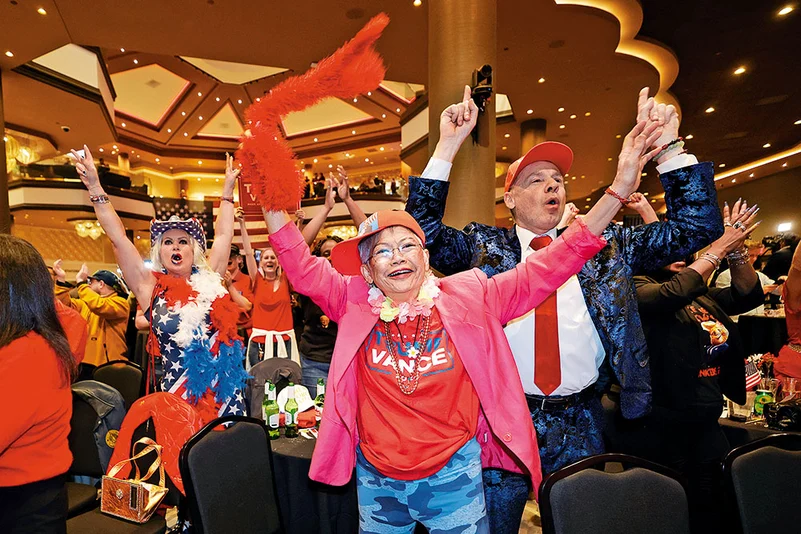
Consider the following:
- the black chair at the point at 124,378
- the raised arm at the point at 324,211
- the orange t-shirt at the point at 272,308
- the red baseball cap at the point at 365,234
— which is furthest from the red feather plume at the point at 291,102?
the orange t-shirt at the point at 272,308

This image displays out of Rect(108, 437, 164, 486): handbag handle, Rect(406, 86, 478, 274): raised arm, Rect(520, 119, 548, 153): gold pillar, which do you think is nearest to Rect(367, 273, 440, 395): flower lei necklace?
Rect(406, 86, 478, 274): raised arm

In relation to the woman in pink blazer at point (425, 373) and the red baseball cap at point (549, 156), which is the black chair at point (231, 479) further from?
the red baseball cap at point (549, 156)

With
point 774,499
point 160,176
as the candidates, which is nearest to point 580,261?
point 774,499

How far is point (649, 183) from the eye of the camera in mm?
16547

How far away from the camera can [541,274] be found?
141 centimetres

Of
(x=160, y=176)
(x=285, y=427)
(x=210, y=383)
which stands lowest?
(x=285, y=427)

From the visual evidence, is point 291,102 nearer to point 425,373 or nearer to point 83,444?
point 425,373

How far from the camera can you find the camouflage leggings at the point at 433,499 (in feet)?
4.60

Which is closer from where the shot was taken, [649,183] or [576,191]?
[649,183]

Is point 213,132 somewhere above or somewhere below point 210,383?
above

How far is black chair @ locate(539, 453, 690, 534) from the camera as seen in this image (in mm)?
1410

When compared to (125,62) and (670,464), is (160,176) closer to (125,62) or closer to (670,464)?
(125,62)

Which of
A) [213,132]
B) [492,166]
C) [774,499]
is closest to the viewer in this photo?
[774,499]

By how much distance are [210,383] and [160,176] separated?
22879 millimetres
